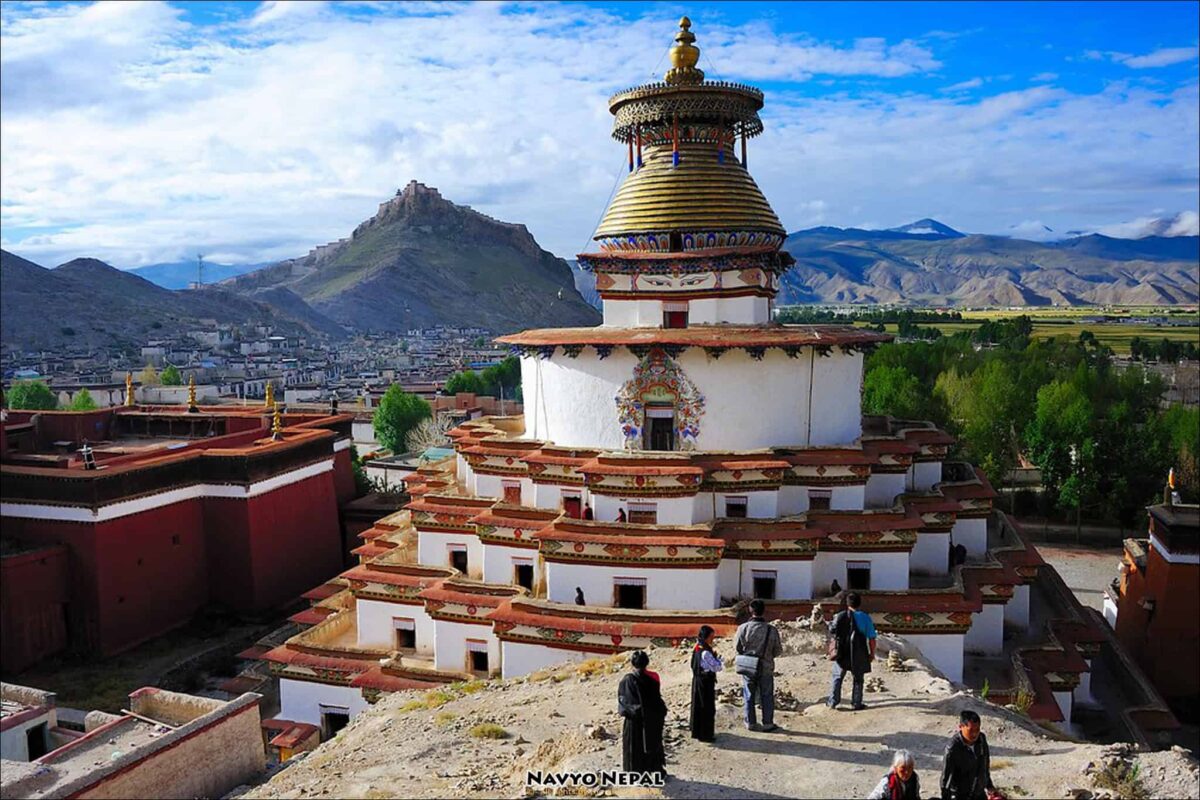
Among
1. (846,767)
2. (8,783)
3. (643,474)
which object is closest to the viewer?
(846,767)

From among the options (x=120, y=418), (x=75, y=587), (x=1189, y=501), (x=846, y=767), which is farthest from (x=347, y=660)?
(x=1189, y=501)

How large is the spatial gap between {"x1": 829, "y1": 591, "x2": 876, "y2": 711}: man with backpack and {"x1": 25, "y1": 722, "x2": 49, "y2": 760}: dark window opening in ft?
45.7

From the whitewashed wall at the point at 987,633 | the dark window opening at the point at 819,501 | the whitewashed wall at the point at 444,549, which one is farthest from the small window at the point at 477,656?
the whitewashed wall at the point at 987,633

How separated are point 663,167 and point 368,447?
38524 mm

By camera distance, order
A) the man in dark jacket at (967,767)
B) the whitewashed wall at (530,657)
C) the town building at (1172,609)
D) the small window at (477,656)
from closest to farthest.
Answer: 1. the man in dark jacket at (967,767)
2. the whitewashed wall at (530,657)
3. the small window at (477,656)
4. the town building at (1172,609)

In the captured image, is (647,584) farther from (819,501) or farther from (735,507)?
(819,501)

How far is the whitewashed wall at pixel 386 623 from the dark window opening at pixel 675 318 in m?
7.69

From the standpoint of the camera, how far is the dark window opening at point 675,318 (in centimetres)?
1817

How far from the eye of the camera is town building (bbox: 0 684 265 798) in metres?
12.3

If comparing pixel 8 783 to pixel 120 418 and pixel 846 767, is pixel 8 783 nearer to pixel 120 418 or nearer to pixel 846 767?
pixel 846 767

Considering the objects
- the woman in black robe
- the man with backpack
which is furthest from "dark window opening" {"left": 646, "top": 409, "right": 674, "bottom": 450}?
the woman in black robe

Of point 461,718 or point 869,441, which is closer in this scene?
point 461,718

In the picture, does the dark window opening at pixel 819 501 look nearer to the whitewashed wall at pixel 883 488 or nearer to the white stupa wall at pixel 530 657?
the whitewashed wall at pixel 883 488

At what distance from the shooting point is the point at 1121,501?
32812mm
